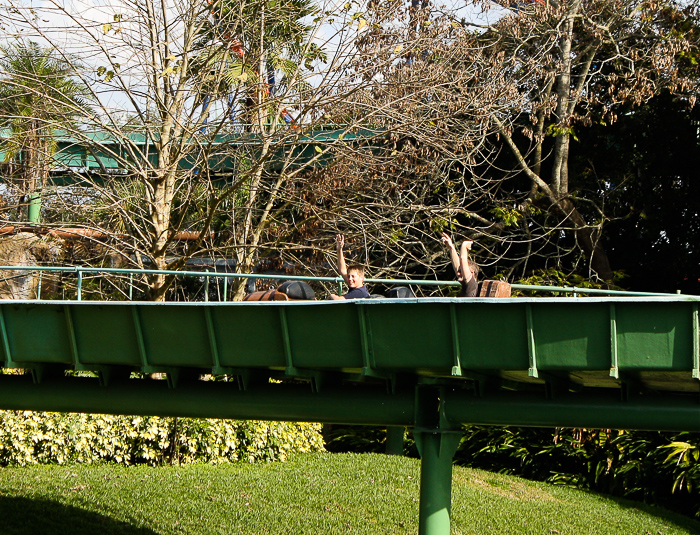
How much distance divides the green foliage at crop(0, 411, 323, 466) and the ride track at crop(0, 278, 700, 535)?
211 inches

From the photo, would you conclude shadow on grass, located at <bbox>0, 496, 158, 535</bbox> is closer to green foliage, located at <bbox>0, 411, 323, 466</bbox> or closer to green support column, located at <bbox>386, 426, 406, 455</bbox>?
green foliage, located at <bbox>0, 411, 323, 466</bbox>

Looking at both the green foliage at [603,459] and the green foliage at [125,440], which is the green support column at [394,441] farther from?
the green foliage at [125,440]

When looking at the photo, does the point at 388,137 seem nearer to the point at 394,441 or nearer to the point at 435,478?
the point at 394,441

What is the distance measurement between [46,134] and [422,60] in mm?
6321

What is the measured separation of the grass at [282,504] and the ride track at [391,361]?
12.8 ft

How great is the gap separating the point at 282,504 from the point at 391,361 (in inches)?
271

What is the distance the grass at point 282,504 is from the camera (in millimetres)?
12289

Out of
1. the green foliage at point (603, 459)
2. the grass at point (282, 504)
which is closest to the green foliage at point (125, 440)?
the grass at point (282, 504)

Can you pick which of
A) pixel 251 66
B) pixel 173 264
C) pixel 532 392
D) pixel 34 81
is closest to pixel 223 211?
pixel 173 264

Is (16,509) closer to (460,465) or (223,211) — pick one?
(223,211)

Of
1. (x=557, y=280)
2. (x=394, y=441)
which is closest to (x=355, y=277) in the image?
(x=394, y=441)

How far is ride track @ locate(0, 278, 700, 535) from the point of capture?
6996 mm

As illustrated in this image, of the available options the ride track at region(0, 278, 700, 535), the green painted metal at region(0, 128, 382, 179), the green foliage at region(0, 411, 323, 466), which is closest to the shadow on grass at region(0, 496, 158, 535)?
the green foliage at region(0, 411, 323, 466)

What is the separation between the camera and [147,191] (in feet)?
43.4
